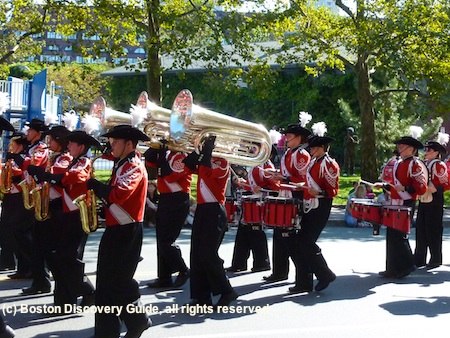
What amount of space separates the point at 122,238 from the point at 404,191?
15.2 feet

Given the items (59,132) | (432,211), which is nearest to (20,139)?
(59,132)

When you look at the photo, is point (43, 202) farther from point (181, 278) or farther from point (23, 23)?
point (23, 23)

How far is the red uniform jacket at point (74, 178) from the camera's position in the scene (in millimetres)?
7055

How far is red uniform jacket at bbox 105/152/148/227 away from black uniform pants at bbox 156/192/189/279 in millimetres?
2503

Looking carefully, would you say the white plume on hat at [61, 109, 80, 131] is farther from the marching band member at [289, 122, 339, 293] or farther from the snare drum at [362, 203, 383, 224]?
the snare drum at [362, 203, 383, 224]

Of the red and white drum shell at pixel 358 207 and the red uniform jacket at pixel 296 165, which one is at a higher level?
the red uniform jacket at pixel 296 165

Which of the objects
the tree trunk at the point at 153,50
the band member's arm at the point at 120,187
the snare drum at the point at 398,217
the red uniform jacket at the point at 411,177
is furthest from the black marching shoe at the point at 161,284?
the tree trunk at the point at 153,50

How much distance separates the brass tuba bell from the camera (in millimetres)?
7312

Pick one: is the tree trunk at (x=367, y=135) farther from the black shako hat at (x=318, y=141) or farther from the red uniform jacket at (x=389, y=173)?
the black shako hat at (x=318, y=141)

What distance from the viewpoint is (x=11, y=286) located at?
342 inches

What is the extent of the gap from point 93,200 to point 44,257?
1.69m

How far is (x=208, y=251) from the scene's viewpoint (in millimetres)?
7602

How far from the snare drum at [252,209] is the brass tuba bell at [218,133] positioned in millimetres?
1061

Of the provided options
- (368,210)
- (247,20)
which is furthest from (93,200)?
(247,20)
